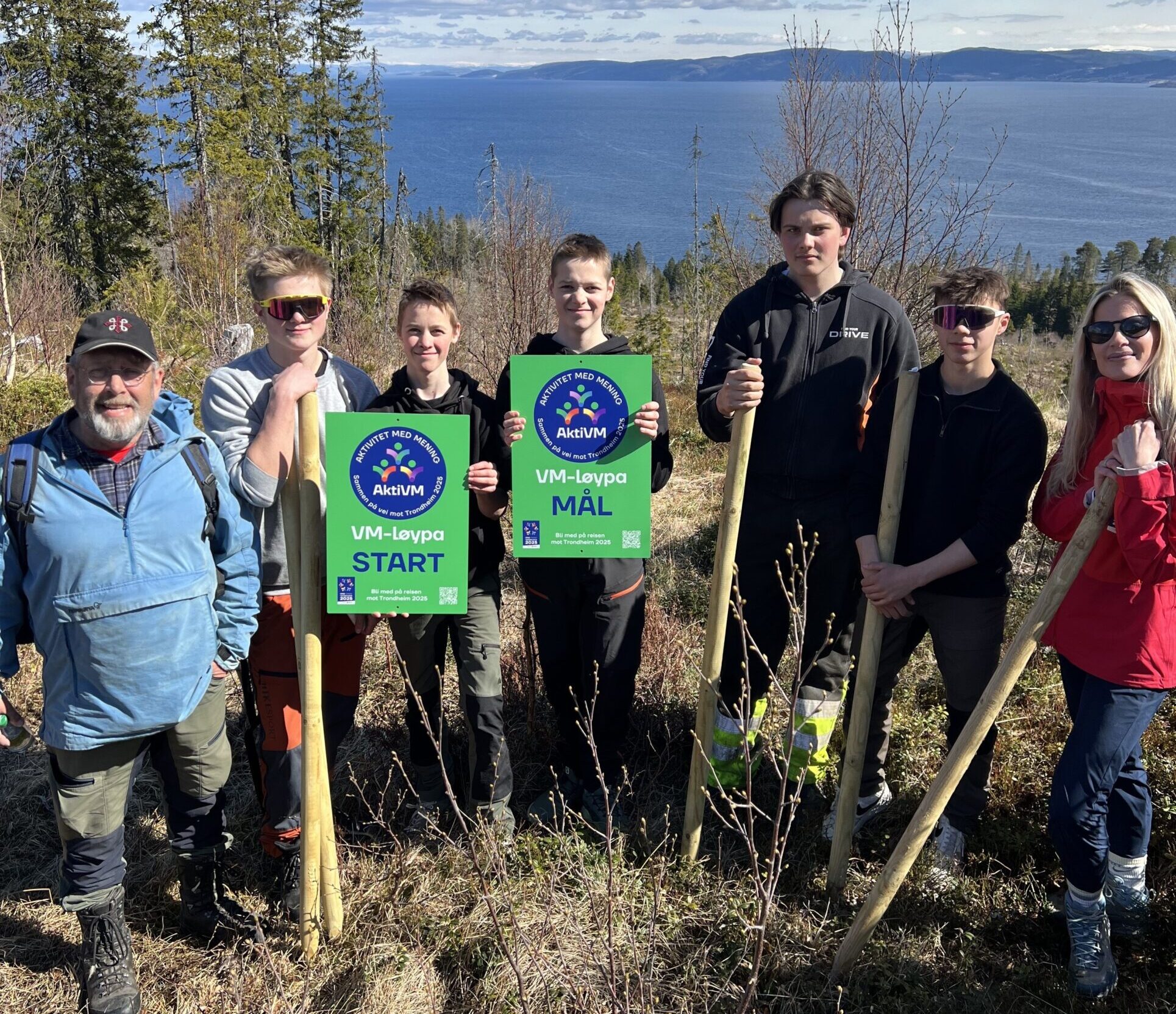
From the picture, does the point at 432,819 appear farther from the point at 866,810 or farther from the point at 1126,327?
the point at 1126,327

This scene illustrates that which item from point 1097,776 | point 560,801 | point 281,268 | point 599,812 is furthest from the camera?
point 560,801

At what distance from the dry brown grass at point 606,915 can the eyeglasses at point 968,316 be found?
8.26 ft

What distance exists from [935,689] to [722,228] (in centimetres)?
819

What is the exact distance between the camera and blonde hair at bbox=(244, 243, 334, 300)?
358 centimetres

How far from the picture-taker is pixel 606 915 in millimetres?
3900

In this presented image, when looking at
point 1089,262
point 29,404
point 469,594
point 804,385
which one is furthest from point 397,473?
point 1089,262

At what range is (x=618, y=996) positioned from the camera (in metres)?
3.38

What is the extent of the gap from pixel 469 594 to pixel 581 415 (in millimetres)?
1010

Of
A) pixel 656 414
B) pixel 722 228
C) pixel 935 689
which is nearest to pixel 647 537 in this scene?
pixel 656 414

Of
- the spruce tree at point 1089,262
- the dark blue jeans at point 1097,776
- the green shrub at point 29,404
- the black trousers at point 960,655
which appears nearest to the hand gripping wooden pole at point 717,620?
the black trousers at point 960,655

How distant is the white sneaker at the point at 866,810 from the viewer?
14.5ft

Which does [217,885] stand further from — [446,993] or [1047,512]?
[1047,512]

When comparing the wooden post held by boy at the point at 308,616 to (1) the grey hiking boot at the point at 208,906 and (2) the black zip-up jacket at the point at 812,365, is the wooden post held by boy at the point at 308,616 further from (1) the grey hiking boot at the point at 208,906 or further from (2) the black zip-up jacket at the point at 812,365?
(2) the black zip-up jacket at the point at 812,365

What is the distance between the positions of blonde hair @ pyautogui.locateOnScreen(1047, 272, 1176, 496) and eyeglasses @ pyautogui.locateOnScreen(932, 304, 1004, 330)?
325 mm
